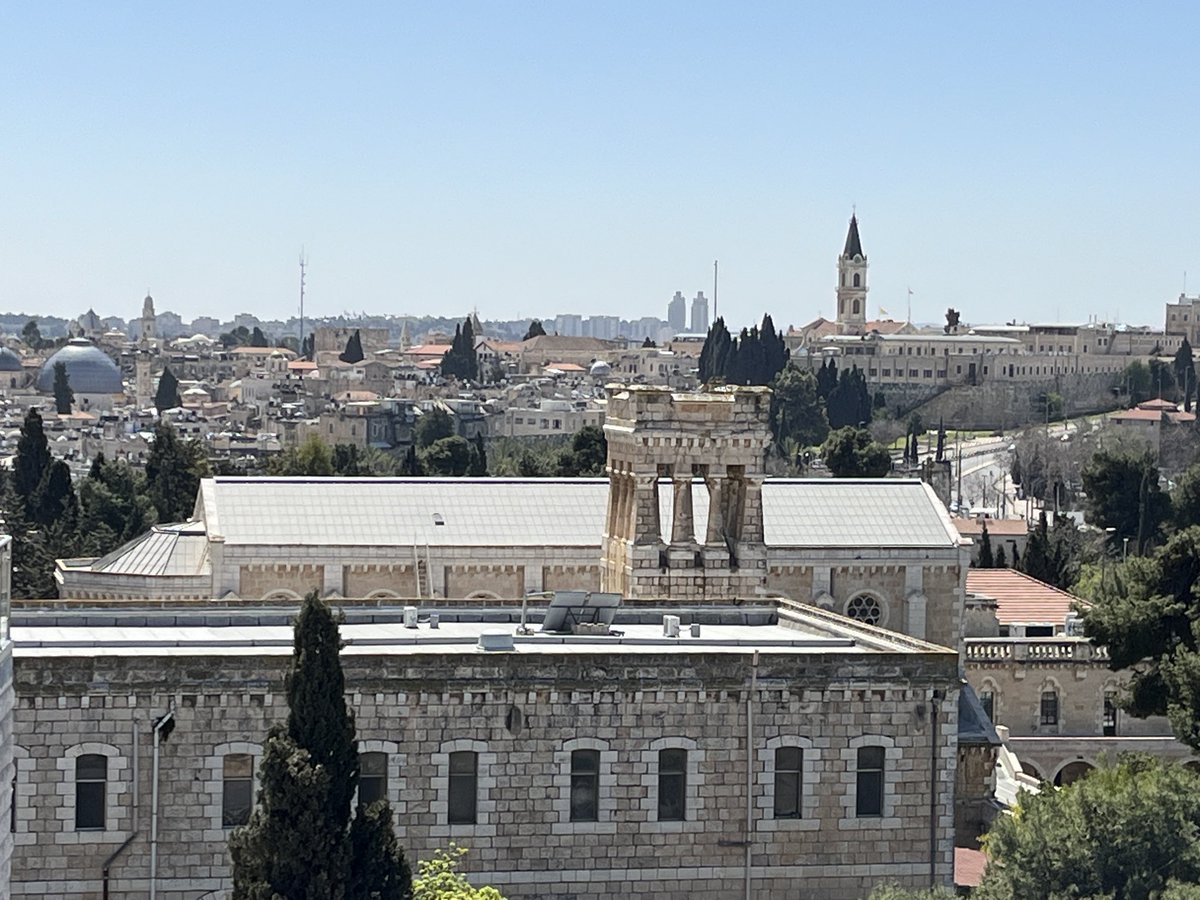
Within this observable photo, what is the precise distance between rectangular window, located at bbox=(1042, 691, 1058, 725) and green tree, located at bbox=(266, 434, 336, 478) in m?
45.7

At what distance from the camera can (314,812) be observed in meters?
26.4

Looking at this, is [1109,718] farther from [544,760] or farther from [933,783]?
[544,760]

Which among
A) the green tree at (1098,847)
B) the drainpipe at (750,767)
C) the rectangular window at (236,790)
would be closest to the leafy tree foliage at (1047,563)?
the green tree at (1098,847)

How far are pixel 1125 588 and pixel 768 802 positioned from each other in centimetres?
1927

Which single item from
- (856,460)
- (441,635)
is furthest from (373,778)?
(856,460)

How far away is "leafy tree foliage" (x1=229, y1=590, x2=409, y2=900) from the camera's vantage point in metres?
26.4

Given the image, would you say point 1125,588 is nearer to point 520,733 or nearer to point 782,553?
point 782,553

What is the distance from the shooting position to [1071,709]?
54500 millimetres

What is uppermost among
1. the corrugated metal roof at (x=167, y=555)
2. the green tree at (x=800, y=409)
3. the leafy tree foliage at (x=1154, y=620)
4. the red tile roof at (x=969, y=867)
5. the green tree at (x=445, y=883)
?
the green tree at (x=800, y=409)

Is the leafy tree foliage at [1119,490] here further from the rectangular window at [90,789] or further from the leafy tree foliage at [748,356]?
the rectangular window at [90,789]

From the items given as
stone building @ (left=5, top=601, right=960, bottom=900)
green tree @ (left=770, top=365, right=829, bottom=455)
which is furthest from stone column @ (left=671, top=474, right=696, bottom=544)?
green tree @ (left=770, top=365, right=829, bottom=455)

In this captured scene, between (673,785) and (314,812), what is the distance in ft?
Answer: 17.8

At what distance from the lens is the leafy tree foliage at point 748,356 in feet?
567

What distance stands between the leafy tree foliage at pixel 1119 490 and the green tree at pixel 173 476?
33.7m
